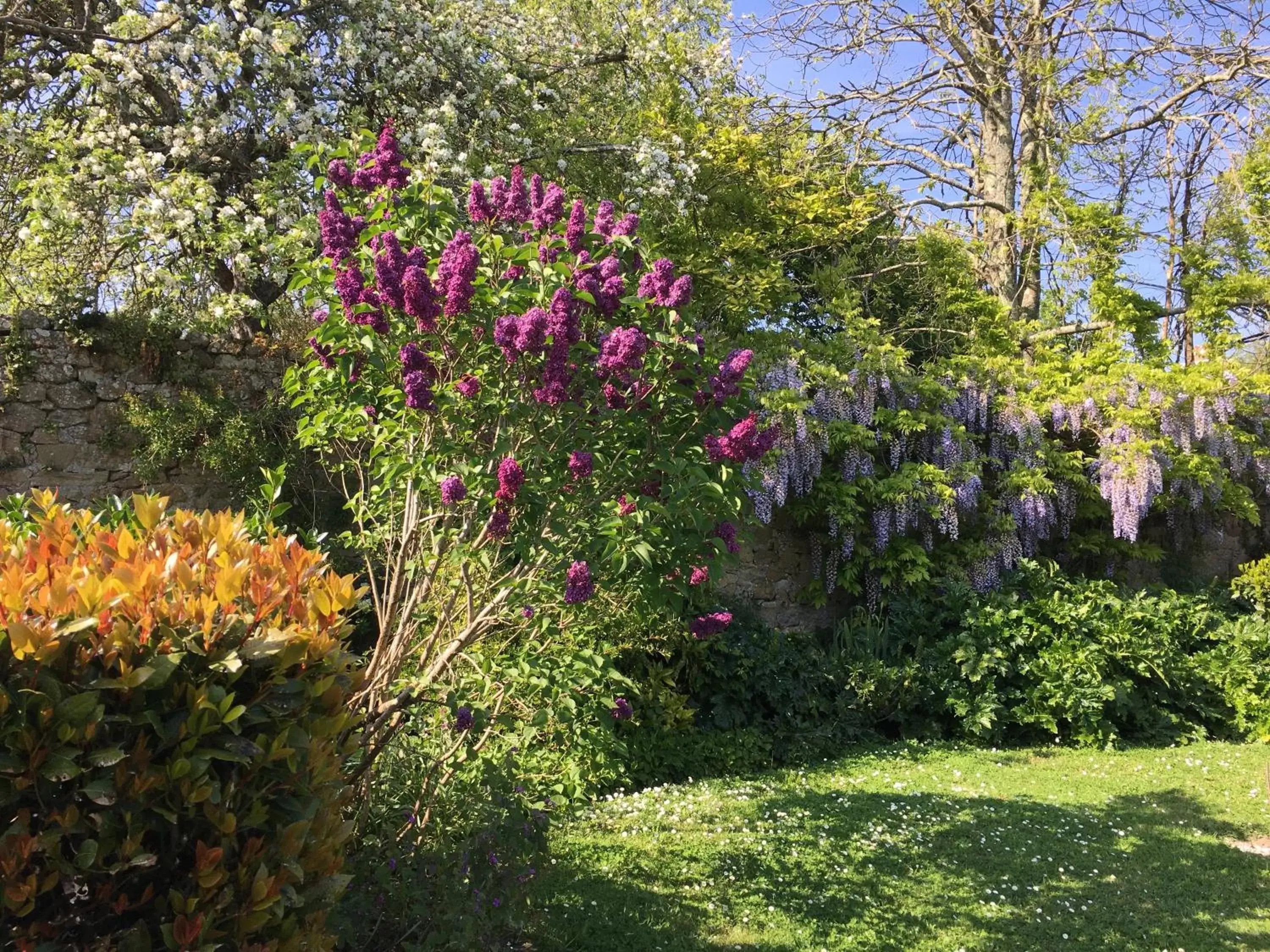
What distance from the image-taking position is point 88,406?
20.6ft

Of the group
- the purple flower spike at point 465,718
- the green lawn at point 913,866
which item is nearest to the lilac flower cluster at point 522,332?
the purple flower spike at point 465,718

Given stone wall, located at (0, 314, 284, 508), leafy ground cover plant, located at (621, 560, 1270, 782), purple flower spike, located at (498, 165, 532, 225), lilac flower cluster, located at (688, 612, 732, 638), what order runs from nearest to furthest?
purple flower spike, located at (498, 165, 532, 225) < lilac flower cluster, located at (688, 612, 732, 638) < stone wall, located at (0, 314, 284, 508) < leafy ground cover plant, located at (621, 560, 1270, 782)

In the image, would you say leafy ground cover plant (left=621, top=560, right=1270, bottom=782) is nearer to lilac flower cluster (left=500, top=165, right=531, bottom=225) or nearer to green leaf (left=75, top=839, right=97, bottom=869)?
lilac flower cluster (left=500, top=165, right=531, bottom=225)

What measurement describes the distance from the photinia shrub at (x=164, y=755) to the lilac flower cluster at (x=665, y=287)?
141 cm

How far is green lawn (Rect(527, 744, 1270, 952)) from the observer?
342 centimetres

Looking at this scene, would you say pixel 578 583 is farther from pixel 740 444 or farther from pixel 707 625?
pixel 707 625

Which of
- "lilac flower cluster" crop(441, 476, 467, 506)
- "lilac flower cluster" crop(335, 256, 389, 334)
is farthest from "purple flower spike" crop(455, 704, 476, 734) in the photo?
"lilac flower cluster" crop(335, 256, 389, 334)

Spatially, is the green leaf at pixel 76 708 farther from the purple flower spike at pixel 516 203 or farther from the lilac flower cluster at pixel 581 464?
the purple flower spike at pixel 516 203

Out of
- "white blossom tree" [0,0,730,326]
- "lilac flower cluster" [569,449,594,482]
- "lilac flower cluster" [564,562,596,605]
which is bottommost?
"lilac flower cluster" [564,562,596,605]

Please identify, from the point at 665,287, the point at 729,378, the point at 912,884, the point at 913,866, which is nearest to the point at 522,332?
the point at 665,287

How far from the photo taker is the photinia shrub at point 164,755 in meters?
1.62

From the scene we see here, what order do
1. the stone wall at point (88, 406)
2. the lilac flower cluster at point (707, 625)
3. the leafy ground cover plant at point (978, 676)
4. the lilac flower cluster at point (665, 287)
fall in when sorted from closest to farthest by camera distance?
1. the lilac flower cluster at point (665, 287)
2. the lilac flower cluster at point (707, 625)
3. the stone wall at point (88, 406)
4. the leafy ground cover plant at point (978, 676)

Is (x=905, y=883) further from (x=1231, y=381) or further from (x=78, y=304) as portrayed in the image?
(x=1231, y=381)

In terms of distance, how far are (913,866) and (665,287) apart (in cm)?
294
